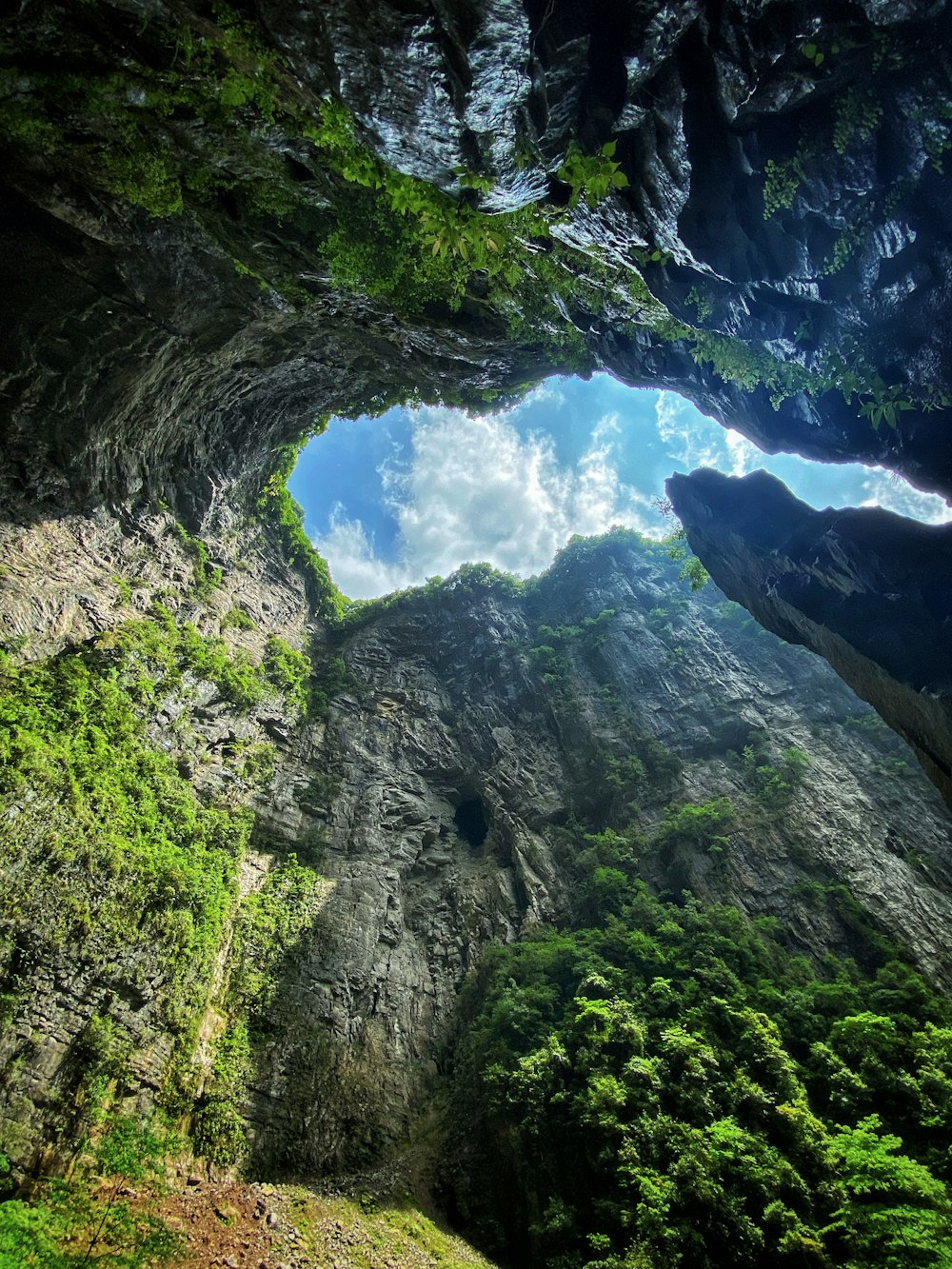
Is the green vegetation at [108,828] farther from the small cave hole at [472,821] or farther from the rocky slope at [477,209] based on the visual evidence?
the small cave hole at [472,821]

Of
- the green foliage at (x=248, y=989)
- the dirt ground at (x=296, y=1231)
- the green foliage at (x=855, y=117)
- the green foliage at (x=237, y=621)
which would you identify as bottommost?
the dirt ground at (x=296, y=1231)

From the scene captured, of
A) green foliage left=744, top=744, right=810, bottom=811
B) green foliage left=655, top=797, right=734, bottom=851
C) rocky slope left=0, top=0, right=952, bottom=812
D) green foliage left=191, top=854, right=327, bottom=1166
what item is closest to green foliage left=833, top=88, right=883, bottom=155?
rocky slope left=0, top=0, right=952, bottom=812

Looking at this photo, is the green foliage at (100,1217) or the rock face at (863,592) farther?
the rock face at (863,592)

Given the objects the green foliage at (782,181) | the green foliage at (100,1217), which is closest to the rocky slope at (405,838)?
the green foliage at (100,1217)

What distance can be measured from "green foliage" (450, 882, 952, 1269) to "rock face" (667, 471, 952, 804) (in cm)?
535

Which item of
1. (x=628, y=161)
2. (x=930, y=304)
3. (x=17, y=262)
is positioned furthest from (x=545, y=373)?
(x=17, y=262)

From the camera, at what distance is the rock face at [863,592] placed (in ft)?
23.1

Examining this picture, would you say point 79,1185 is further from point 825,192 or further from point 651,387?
point 651,387

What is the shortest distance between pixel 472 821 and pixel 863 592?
48.7 feet

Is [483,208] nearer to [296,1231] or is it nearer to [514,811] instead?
[296,1231]

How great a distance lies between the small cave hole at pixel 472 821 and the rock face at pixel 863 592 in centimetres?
1200

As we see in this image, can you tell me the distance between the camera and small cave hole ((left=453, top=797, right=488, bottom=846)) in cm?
1836

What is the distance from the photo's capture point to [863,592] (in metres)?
8.09

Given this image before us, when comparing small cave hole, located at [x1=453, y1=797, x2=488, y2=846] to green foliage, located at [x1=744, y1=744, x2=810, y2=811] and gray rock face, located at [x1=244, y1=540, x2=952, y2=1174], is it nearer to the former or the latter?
gray rock face, located at [x1=244, y1=540, x2=952, y2=1174]
